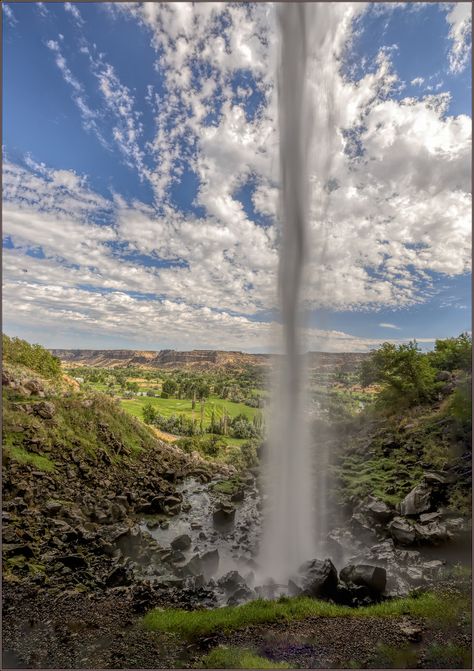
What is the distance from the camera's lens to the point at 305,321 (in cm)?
1444

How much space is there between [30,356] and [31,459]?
1826 cm

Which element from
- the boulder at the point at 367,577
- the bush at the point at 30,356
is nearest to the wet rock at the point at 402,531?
the boulder at the point at 367,577

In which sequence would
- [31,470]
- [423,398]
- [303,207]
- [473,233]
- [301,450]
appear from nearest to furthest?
[473,233]
[301,450]
[303,207]
[31,470]
[423,398]

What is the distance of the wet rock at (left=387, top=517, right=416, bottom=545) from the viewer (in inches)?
Answer: 494

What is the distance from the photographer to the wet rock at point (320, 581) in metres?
9.84

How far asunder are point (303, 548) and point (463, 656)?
18.2 ft

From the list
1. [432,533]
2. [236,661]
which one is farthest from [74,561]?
[432,533]

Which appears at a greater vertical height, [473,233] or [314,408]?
[473,233]

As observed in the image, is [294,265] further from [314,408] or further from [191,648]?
[191,648]

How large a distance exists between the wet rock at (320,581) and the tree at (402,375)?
1906 cm

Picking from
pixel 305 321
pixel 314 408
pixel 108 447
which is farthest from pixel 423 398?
pixel 108 447

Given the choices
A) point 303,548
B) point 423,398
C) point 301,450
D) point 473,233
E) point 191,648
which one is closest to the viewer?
point 191,648

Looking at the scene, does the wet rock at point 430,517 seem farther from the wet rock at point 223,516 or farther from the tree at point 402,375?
the tree at point 402,375

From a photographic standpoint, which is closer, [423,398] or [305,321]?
[305,321]
